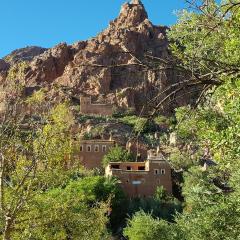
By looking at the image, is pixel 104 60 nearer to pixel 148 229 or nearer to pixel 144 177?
pixel 144 177

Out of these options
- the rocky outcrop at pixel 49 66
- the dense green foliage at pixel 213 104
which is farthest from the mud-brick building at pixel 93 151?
the dense green foliage at pixel 213 104

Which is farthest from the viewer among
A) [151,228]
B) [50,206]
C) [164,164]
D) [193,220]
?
[164,164]

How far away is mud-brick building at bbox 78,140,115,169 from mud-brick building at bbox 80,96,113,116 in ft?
66.6

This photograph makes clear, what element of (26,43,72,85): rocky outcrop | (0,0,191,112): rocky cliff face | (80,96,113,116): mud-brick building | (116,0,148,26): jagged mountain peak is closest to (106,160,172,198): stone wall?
(80,96,113,116): mud-brick building

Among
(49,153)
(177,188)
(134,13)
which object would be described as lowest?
(177,188)

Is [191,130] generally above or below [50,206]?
above

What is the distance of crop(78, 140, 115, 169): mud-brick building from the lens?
63781 millimetres

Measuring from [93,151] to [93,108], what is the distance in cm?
2250

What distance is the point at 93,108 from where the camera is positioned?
8606 centimetres

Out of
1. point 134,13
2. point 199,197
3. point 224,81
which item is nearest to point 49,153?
point 199,197

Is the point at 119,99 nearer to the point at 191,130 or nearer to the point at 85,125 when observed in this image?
the point at 85,125

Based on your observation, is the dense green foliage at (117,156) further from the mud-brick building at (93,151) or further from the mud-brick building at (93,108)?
the mud-brick building at (93,108)

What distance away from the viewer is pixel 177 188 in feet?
182

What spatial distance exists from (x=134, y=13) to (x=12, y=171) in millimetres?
103064
